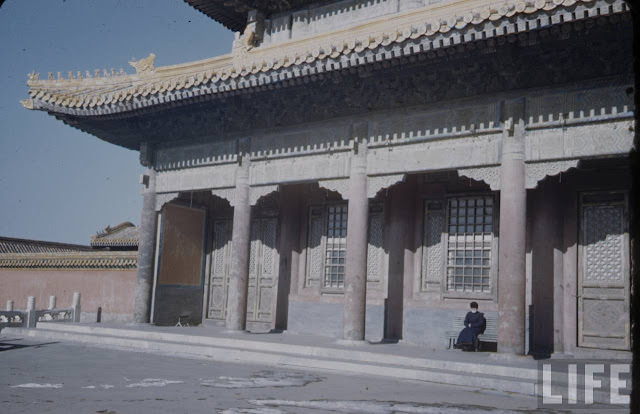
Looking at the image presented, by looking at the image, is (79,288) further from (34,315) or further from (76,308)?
(34,315)

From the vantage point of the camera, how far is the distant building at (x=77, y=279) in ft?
48.0

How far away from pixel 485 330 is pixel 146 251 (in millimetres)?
7132

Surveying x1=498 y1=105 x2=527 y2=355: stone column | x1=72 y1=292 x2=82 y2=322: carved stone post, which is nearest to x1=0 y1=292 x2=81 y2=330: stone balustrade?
x1=72 y1=292 x2=82 y2=322: carved stone post

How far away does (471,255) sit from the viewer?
10.2 meters

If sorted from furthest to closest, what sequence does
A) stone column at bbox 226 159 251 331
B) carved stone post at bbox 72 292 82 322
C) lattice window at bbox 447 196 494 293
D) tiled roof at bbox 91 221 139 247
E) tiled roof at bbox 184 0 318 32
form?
tiled roof at bbox 91 221 139 247 < carved stone post at bbox 72 292 82 322 < tiled roof at bbox 184 0 318 32 < stone column at bbox 226 159 251 331 < lattice window at bbox 447 196 494 293

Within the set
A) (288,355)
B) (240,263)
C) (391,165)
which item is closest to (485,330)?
(391,165)

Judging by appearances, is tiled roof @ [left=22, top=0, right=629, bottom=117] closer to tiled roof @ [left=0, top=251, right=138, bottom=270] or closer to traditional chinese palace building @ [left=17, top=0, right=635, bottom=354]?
traditional chinese palace building @ [left=17, top=0, right=635, bottom=354]

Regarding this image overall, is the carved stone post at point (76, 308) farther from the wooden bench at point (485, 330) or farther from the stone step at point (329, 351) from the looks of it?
the wooden bench at point (485, 330)

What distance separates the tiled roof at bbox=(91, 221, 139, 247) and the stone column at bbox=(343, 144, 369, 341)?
49.7 feet

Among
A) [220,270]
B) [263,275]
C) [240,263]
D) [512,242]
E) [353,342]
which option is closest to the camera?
[512,242]

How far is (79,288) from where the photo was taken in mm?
15617

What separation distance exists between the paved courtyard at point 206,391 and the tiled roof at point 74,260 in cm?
617

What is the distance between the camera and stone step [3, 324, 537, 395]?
277 inches

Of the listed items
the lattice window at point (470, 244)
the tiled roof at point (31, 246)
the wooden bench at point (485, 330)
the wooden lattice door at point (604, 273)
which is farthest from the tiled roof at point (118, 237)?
the wooden lattice door at point (604, 273)
